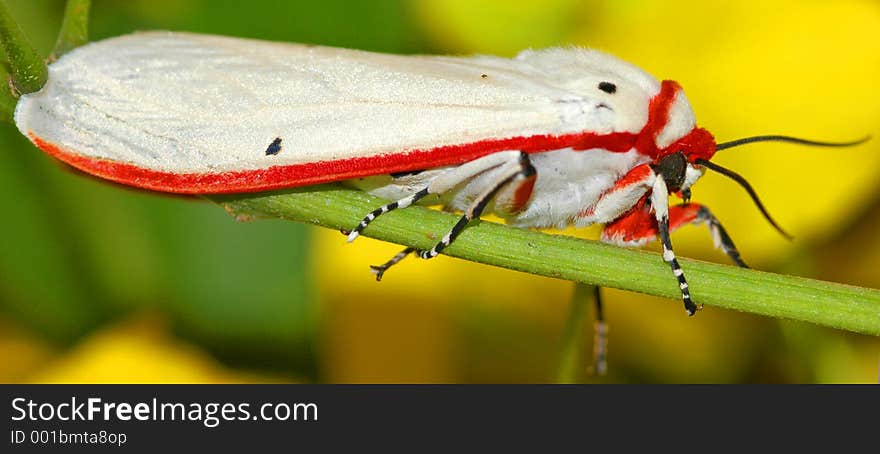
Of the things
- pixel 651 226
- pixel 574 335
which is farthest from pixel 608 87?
pixel 574 335

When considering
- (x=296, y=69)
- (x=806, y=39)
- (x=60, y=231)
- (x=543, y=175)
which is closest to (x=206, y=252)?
(x=60, y=231)

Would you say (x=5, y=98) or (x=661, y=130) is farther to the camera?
(x=661, y=130)

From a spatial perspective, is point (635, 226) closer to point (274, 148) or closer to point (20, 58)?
point (274, 148)

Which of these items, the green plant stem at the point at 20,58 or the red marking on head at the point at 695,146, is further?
the red marking on head at the point at 695,146

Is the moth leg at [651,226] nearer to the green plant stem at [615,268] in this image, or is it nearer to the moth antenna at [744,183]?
the moth antenna at [744,183]

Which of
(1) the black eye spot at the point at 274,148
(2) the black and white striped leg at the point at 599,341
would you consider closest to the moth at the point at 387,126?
(1) the black eye spot at the point at 274,148
